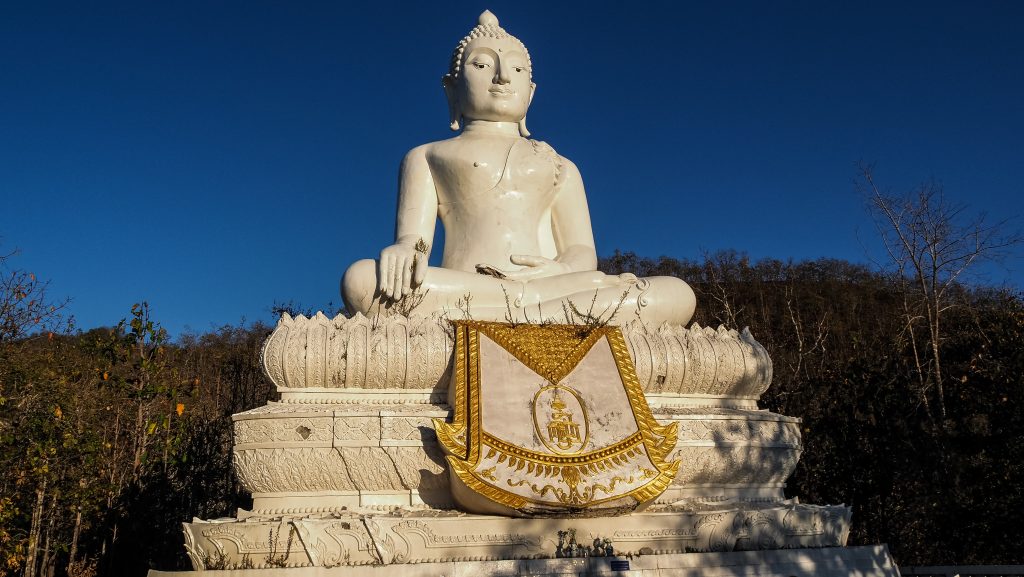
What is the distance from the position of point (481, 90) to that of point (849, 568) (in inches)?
239

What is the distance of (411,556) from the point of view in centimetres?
517

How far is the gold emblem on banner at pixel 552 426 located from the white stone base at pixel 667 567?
0.41m

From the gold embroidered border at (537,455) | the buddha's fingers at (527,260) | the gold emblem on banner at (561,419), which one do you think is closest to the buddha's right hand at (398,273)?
the buddha's fingers at (527,260)

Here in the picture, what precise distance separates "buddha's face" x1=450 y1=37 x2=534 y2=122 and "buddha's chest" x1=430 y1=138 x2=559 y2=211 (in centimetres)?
49

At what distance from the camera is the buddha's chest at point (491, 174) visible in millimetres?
8531

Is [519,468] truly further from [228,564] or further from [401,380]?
[228,564]

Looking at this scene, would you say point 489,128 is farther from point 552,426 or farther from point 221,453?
point 221,453

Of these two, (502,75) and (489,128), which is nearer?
(502,75)

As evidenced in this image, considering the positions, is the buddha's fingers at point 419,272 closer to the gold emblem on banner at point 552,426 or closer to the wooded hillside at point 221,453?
the gold emblem on banner at point 552,426

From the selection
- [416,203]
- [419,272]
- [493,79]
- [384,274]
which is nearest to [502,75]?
[493,79]

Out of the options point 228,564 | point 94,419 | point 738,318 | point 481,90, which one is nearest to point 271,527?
point 228,564

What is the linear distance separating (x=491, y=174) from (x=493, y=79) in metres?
1.24

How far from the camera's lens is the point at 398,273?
7.07 meters

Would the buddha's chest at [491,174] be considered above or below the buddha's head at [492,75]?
below
